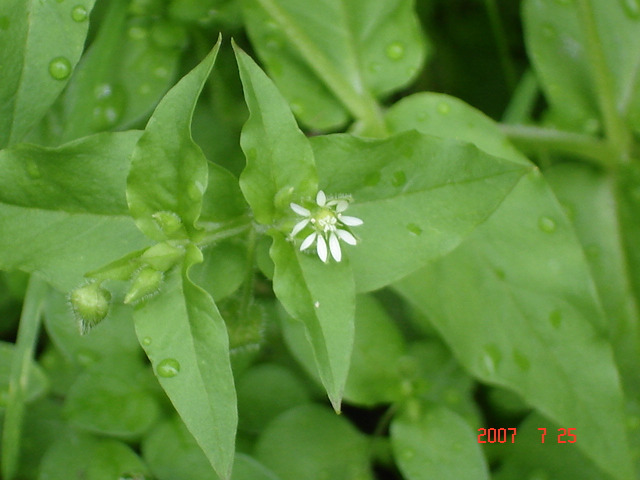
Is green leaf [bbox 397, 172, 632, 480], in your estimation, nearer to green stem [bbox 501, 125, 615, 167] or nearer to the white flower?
green stem [bbox 501, 125, 615, 167]

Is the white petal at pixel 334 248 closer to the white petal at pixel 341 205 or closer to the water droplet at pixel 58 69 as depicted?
the white petal at pixel 341 205

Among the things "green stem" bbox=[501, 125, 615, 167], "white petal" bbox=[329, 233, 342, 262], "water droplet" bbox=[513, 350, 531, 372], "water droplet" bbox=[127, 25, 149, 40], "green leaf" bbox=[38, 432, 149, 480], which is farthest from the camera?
"green stem" bbox=[501, 125, 615, 167]

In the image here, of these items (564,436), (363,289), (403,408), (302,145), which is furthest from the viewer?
(564,436)

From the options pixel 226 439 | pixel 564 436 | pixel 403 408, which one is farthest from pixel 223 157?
pixel 564 436

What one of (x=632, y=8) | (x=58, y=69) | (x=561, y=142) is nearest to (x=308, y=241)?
(x=58, y=69)

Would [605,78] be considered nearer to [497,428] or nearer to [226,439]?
[497,428]

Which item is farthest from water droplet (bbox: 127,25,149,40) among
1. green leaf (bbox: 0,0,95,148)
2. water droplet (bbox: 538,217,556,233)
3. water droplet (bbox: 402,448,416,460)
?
water droplet (bbox: 402,448,416,460)
